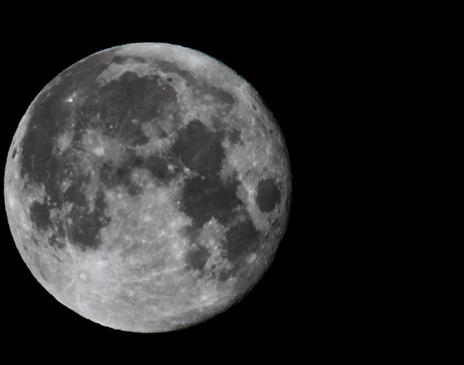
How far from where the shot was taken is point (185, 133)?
3.84m

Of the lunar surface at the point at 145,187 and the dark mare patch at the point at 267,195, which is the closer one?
the lunar surface at the point at 145,187

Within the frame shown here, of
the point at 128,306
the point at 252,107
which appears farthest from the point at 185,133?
the point at 128,306

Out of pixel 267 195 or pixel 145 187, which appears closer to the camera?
pixel 145 187


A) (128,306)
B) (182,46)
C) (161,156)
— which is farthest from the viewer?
(182,46)

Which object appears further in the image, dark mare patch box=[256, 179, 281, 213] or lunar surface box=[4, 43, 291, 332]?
dark mare patch box=[256, 179, 281, 213]

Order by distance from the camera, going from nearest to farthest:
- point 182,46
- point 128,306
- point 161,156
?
point 161,156 < point 128,306 < point 182,46

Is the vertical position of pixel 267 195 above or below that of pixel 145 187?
below

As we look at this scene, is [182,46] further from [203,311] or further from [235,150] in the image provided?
[203,311]

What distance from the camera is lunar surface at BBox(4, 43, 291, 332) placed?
3.77 meters

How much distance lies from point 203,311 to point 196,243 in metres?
0.65

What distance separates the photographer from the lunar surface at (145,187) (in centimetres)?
377

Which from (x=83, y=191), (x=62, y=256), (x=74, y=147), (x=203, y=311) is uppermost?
(x=74, y=147)

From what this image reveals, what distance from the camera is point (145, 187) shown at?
12.3 ft

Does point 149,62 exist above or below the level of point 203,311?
above
